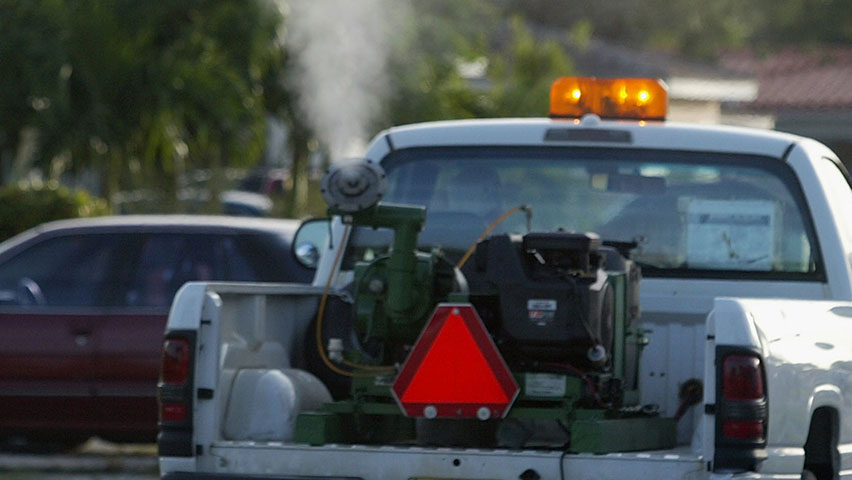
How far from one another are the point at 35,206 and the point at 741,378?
12408 mm

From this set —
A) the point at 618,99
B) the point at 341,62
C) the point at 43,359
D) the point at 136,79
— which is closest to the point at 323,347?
the point at 618,99

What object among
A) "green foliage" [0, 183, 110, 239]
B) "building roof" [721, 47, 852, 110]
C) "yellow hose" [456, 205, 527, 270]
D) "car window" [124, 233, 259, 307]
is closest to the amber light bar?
"yellow hose" [456, 205, 527, 270]

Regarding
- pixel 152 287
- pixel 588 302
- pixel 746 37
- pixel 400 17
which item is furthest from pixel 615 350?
pixel 746 37

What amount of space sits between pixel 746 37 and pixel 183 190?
51.3 m

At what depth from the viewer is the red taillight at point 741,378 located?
A: 539cm

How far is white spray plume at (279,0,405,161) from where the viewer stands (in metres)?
21.9

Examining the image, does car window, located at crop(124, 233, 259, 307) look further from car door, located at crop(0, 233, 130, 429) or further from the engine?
the engine

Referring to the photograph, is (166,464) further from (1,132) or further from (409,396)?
(1,132)

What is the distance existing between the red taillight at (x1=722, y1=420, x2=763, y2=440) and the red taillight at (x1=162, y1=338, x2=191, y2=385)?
1691 mm

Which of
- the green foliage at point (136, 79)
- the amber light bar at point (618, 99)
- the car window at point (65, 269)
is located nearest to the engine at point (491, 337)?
the amber light bar at point (618, 99)

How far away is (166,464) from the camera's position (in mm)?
5934

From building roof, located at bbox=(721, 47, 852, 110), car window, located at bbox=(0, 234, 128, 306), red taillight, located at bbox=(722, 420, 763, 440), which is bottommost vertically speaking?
red taillight, located at bbox=(722, 420, 763, 440)

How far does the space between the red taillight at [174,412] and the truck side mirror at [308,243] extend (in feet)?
5.57

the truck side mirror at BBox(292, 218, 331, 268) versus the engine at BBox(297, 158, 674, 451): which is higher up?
the truck side mirror at BBox(292, 218, 331, 268)
